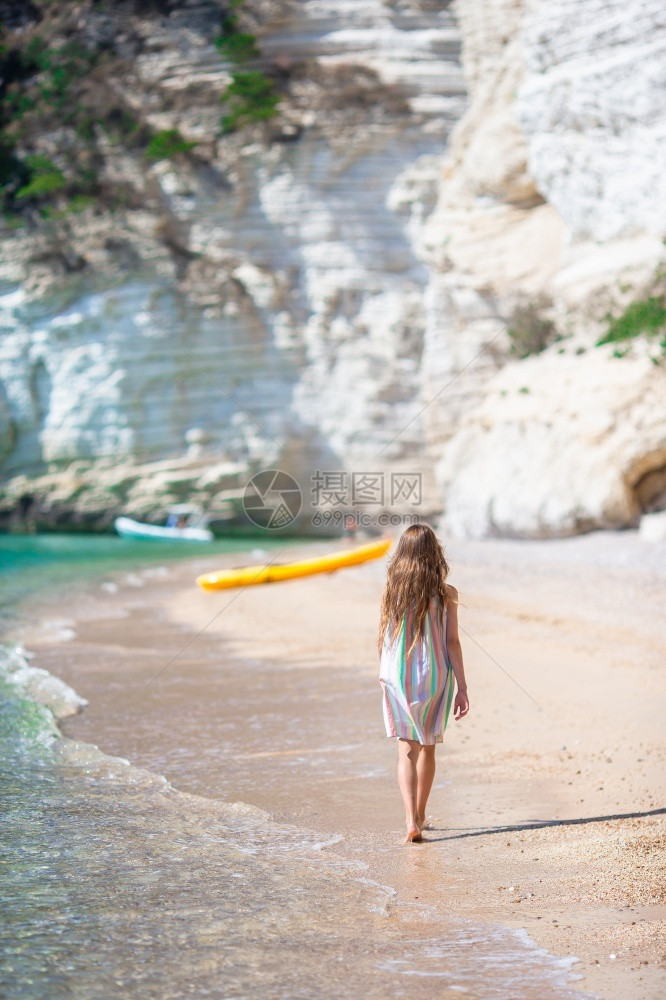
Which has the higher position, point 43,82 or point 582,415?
point 43,82

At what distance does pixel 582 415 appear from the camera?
15859 mm

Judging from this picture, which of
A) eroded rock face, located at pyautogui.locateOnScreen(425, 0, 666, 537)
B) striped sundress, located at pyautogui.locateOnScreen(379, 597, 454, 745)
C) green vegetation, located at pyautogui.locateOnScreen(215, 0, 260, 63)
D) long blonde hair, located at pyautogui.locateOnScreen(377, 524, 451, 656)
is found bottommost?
eroded rock face, located at pyautogui.locateOnScreen(425, 0, 666, 537)

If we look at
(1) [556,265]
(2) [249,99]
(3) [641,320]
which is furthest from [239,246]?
(3) [641,320]

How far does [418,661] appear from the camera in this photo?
4.13 m

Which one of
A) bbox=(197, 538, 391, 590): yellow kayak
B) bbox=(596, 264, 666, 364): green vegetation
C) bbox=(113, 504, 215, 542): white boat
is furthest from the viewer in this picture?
bbox=(113, 504, 215, 542): white boat

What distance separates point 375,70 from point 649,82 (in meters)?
9.74

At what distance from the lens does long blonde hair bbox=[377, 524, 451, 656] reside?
4137mm

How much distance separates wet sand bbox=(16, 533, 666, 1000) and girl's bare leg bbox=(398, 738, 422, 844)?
0.27 feet

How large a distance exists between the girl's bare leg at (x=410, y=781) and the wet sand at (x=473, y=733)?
8cm

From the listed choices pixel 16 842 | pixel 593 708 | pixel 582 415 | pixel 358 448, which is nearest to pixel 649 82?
pixel 582 415

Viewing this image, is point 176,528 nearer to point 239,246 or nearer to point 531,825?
point 239,246

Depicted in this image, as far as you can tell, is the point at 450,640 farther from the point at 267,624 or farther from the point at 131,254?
the point at 131,254

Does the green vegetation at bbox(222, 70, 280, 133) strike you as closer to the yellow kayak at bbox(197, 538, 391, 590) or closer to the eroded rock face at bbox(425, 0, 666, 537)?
the eroded rock face at bbox(425, 0, 666, 537)

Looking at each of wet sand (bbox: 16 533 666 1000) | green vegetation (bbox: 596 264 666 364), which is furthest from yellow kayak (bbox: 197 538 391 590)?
green vegetation (bbox: 596 264 666 364)
